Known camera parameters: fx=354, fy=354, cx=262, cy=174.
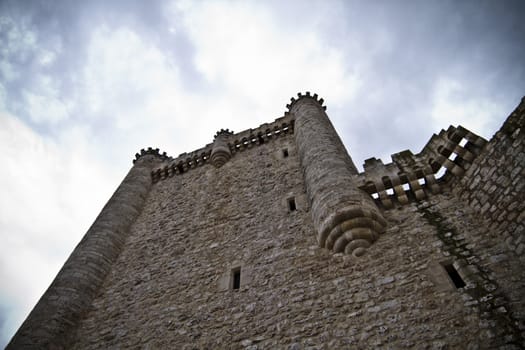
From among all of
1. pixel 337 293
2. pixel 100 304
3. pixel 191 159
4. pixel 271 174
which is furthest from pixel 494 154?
pixel 191 159

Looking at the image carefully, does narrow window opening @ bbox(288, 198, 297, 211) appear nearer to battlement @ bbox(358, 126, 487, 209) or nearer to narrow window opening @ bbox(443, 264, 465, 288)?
battlement @ bbox(358, 126, 487, 209)

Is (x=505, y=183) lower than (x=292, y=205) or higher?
lower

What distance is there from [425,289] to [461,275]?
24.0 inches

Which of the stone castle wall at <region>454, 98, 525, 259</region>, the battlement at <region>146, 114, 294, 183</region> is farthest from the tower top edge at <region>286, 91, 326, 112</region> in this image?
the stone castle wall at <region>454, 98, 525, 259</region>

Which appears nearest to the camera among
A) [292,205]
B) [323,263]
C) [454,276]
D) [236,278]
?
[454,276]

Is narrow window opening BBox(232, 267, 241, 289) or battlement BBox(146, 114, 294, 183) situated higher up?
battlement BBox(146, 114, 294, 183)

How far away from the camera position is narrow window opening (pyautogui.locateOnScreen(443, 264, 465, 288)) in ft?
18.2

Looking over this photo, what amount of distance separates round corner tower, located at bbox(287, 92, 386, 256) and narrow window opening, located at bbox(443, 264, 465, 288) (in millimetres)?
1329

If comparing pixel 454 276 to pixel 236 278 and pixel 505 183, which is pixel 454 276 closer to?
pixel 505 183

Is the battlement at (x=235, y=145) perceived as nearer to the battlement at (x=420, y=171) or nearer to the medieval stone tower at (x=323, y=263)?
the medieval stone tower at (x=323, y=263)

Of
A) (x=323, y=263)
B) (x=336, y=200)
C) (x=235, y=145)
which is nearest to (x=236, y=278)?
(x=323, y=263)

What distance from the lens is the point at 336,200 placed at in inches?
281

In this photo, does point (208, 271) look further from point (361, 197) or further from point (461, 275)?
point (461, 275)

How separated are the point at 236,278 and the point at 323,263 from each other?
2.00 metres
